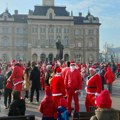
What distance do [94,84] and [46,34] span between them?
79540mm

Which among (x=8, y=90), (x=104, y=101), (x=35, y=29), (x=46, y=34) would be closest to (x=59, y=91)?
(x=8, y=90)

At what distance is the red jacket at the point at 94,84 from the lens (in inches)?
407

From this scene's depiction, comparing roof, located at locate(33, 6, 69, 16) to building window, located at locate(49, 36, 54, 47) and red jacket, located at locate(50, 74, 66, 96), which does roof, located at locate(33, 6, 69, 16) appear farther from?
red jacket, located at locate(50, 74, 66, 96)

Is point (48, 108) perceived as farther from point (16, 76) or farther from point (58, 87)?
point (16, 76)

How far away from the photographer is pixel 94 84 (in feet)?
34.3

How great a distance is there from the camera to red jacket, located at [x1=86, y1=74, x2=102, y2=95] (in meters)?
10.3

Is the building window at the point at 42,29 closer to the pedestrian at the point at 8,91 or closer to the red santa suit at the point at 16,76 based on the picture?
the pedestrian at the point at 8,91

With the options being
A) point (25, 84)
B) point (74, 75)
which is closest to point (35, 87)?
point (25, 84)

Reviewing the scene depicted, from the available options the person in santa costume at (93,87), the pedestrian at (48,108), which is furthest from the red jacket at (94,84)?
the pedestrian at (48,108)

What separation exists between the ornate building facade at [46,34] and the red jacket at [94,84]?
A: 248ft

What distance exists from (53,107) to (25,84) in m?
7.80

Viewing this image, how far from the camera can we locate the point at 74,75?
1138 cm

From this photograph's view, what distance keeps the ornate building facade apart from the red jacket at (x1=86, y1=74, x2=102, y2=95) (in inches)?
2977

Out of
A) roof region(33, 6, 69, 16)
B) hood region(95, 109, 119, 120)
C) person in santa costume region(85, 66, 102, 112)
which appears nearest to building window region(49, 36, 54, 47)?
roof region(33, 6, 69, 16)
